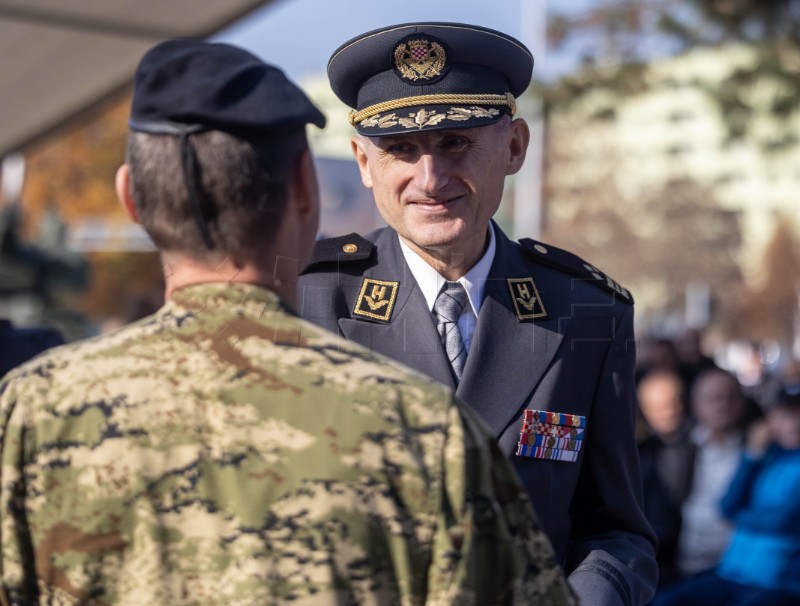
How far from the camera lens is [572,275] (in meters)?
2.93

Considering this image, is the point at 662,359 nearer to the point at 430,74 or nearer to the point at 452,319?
the point at 452,319

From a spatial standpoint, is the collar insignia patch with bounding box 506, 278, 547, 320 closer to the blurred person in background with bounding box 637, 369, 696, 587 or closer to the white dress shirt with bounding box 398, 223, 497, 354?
the white dress shirt with bounding box 398, 223, 497, 354

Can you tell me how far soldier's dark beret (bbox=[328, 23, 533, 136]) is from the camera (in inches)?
106

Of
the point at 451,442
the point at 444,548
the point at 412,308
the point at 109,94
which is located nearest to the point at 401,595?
the point at 444,548

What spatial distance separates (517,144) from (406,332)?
20.2 inches

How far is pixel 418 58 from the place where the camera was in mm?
2752

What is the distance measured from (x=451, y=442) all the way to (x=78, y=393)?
0.51 m

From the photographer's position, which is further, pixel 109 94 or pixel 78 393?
pixel 109 94

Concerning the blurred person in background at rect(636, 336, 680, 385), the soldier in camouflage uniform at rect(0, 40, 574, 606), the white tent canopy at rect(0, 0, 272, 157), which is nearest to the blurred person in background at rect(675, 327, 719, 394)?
the blurred person in background at rect(636, 336, 680, 385)

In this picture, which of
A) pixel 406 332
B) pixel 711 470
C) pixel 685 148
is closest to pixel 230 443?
pixel 406 332

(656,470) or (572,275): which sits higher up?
(572,275)

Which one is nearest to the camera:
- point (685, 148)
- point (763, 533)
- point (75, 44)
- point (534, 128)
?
point (763, 533)

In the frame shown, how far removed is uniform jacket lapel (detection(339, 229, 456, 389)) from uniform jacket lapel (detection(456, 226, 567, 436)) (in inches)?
2.7

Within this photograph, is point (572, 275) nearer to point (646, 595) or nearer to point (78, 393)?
point (646, 595)
